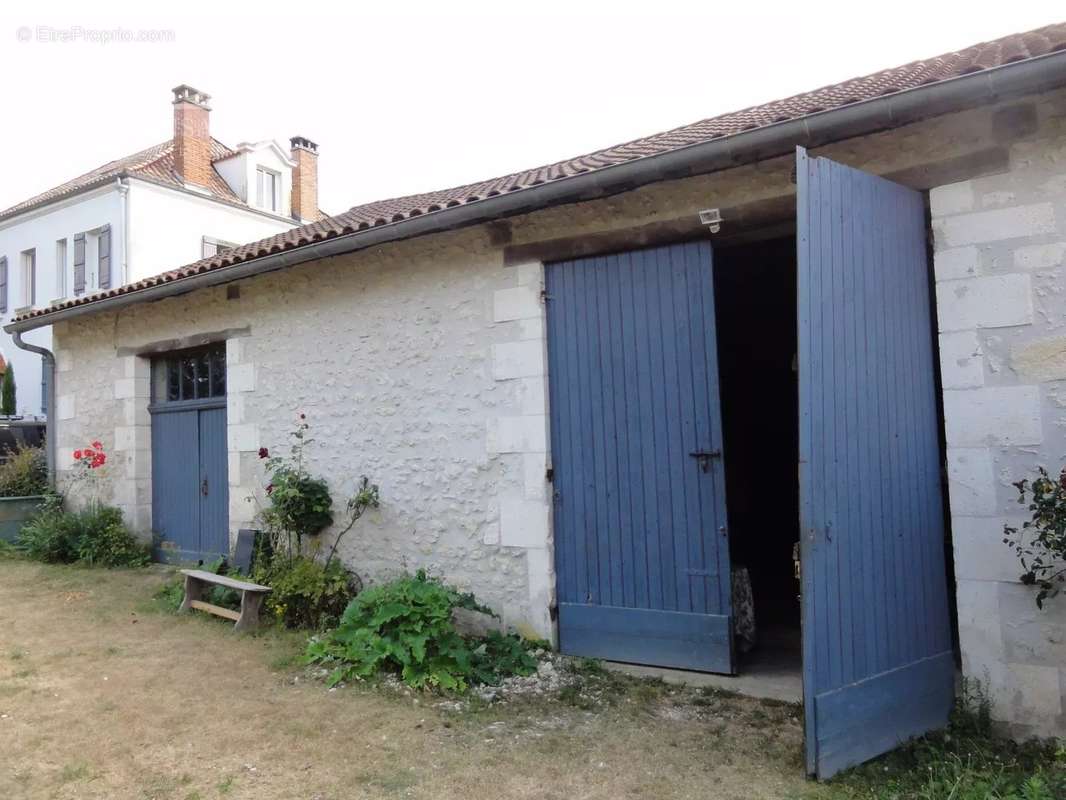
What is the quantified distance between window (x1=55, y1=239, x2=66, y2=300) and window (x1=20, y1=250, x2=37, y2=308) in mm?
1106

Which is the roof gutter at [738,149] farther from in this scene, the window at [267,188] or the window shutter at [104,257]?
the window at [267,188]

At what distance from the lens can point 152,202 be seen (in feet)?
49.9

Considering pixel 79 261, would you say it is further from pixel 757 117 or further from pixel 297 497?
pixel 757 117

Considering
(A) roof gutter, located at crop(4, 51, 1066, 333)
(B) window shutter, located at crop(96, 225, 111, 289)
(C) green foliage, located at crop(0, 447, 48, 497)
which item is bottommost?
(C) green foliage, located at crop(0, 447, 48, 497)

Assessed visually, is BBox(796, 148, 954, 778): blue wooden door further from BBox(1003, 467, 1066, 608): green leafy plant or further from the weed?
the weed

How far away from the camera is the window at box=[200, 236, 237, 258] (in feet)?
53.3

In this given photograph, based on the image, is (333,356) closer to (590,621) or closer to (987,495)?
(590,621)

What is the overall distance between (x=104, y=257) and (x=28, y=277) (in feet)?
12.0

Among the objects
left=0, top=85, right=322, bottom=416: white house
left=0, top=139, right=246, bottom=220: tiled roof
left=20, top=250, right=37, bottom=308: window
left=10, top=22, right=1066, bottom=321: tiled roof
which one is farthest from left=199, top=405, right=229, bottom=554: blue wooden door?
left=20, top=250, right=37, bottom=308: window

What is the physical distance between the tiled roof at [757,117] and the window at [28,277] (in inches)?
489

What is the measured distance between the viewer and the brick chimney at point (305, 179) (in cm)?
1822

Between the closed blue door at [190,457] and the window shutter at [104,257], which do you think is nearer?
the closed blue door at [190,457]

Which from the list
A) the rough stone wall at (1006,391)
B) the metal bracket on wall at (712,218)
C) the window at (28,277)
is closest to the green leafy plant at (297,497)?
the metal bracket on wall at (712,218)

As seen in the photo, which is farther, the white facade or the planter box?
the white facade
